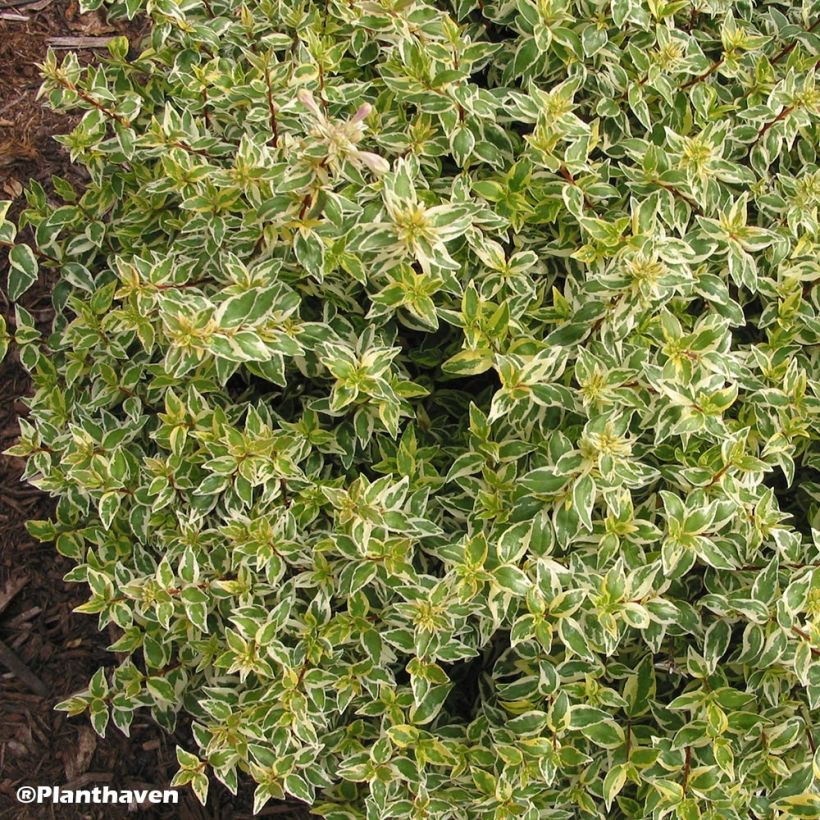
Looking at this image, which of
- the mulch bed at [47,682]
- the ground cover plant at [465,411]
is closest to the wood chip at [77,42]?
the mulch bed at [47,682]

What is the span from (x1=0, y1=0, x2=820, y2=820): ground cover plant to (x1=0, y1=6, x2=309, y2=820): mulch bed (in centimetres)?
81

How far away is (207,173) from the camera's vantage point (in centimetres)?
259

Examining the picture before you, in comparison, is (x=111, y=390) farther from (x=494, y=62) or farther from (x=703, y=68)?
(x=703, y=68)

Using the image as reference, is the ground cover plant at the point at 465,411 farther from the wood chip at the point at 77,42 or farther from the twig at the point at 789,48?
the wood chip at the point at 77,42

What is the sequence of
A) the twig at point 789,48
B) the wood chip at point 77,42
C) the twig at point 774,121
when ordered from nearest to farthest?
the twig at point 774,121
the twig at point 789,48
the wood chip at point 77,42

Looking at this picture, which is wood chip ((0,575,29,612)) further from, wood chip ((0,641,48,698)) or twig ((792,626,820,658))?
twig ((792,626,820,658))

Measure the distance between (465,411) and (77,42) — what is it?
10.5ft

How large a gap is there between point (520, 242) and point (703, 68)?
32.7 inches

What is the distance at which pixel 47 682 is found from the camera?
12.2 feet

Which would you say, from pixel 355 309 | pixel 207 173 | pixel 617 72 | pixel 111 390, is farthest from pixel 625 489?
pixel 111 390

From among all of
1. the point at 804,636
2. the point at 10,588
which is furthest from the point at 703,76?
the point at 10,588

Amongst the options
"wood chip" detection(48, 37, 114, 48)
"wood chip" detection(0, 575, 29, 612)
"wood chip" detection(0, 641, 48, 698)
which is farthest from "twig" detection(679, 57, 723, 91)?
"wood chip" detection(0, 641, 48, 698)

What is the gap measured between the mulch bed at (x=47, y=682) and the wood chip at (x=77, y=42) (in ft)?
2.35

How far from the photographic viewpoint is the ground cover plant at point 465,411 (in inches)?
90.6
